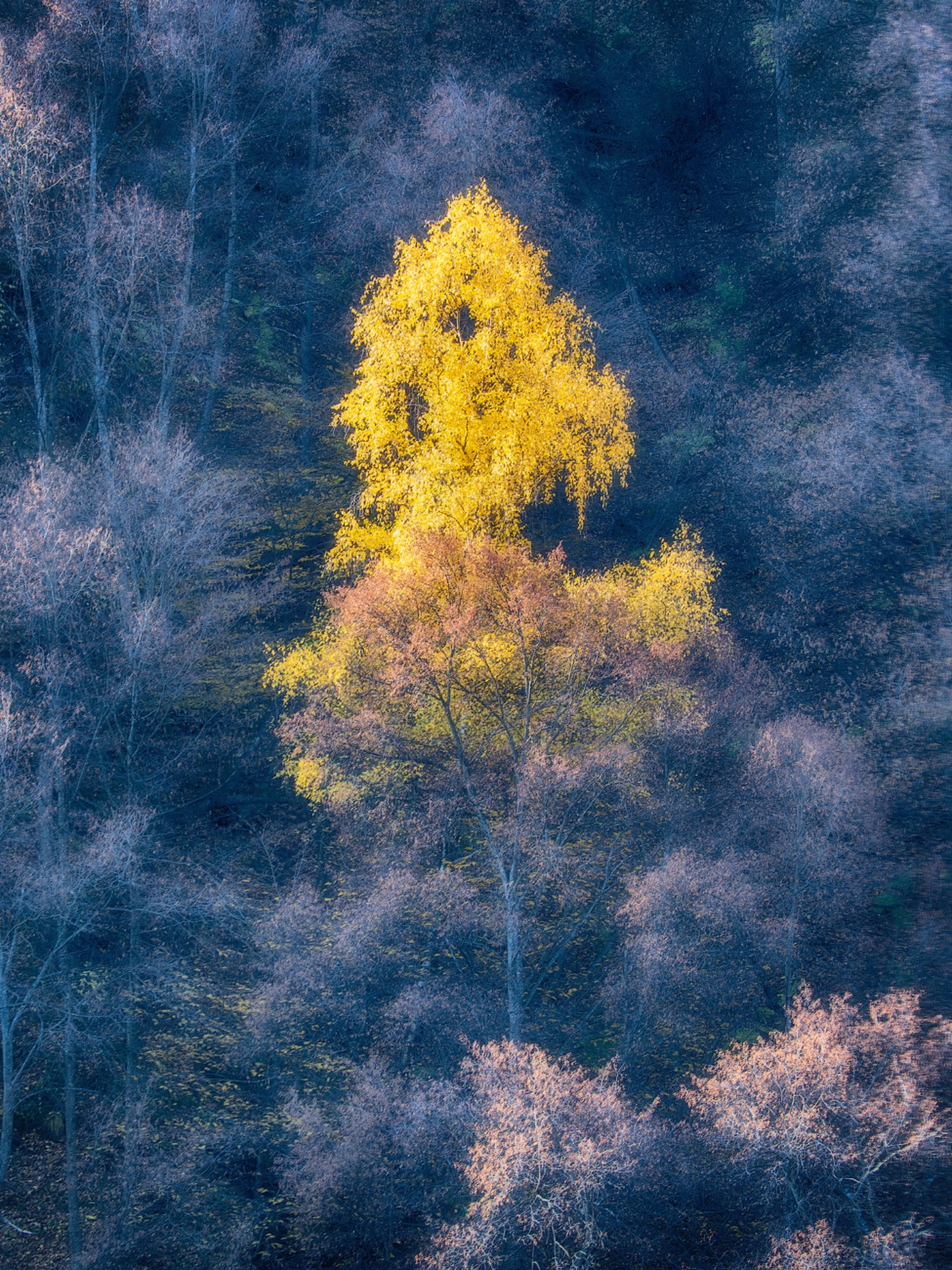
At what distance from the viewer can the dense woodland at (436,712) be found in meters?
16.2

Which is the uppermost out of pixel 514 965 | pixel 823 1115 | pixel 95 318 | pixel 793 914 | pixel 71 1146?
pixel 95 318

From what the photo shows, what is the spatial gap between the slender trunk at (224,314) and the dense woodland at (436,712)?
0.64 ft

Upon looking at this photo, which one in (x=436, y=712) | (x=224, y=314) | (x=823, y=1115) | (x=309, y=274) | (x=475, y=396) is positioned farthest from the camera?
(x=309, y=274)

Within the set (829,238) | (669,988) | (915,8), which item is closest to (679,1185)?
(669,988)

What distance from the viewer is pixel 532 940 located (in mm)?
19641

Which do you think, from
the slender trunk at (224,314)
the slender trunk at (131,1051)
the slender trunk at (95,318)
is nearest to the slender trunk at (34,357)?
the slender trunk at (95,318)

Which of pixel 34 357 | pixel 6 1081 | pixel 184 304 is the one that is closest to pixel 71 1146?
pixel 6 1081

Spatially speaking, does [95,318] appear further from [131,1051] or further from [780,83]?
[780,83]

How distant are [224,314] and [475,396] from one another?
8.86m

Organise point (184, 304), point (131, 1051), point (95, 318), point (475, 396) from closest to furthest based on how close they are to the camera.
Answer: point (131, 1051), point (475, 396), point (95, 318), point (184, 304)

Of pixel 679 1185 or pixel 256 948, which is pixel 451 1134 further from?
pixel 256 948

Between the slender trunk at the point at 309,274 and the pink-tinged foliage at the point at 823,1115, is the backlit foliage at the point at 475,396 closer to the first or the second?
the slender trunk at the point at 309,274

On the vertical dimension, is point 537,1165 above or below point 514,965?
below

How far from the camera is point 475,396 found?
61.1 ft
